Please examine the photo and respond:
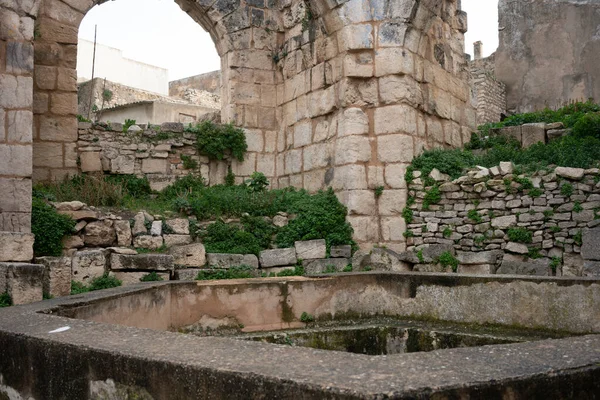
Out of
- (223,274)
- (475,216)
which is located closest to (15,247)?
(223,274)

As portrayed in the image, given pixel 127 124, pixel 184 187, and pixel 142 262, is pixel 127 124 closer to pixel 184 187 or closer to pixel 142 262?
pixel 184 187

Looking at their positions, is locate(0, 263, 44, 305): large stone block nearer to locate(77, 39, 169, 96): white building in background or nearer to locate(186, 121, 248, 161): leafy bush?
locate(186, 121, 248, 161): leafy bush

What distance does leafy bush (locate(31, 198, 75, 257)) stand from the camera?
7.43 metres

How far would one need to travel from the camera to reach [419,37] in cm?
941

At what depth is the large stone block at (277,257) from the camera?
28.8 feet

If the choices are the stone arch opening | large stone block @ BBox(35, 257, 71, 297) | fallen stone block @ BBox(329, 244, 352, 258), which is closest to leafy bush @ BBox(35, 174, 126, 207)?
the stone arch opening

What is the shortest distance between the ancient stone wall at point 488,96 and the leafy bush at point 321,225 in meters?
8.83

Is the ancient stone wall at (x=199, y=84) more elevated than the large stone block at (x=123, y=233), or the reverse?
the ancient stone wall at (x=199, y=84)

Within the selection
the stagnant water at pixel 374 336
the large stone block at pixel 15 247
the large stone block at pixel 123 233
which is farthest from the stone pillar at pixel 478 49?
the large stone block at pixel 15 247

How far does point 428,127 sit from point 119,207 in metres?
5.07

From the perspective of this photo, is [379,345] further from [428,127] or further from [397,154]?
[428,127]

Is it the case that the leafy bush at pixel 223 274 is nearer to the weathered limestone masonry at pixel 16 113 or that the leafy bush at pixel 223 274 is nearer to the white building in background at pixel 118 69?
the weathered limestone masonry at pixel 16 113

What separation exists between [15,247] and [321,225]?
177 inches

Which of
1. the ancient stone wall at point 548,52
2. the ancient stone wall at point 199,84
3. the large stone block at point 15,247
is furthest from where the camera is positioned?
the ancient stone wall at point 199,84
